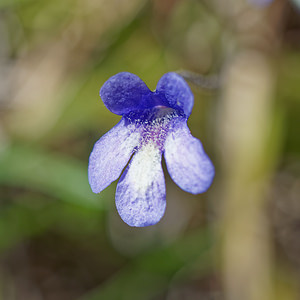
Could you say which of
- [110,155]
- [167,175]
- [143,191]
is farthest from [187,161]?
[167,175]

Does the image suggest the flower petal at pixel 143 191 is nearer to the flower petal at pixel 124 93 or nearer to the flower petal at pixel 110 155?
the flower petal at pixel 110 155

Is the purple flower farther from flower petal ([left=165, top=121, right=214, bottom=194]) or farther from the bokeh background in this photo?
the bokeh background

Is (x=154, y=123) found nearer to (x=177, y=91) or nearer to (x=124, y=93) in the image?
(x=124, y=93)

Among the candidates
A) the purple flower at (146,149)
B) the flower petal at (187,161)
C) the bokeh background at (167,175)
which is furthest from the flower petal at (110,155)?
the bokeh background at (167,175)

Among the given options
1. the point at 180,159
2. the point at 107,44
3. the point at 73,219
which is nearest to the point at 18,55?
the point at 107,44

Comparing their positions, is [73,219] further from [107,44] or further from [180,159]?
[180,159]

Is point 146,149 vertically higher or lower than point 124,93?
lower
